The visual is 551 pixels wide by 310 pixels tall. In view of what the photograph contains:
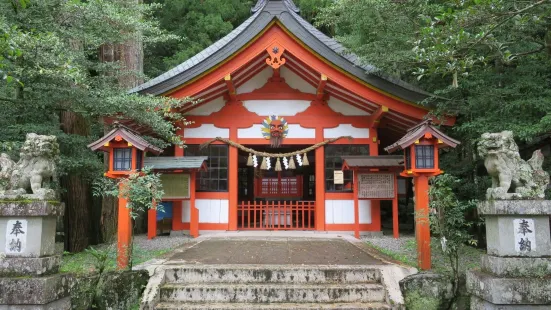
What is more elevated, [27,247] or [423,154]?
[423,154]

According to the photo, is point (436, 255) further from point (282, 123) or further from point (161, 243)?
point (161, 243)

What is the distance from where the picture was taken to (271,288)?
530 centimetres

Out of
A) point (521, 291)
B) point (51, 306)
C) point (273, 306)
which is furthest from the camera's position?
point (273, 306)

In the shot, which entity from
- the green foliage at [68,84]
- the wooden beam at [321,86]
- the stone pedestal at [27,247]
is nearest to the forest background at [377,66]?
the green foliage at [68,84]

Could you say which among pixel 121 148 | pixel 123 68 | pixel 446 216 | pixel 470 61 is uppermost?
pixel 123 68

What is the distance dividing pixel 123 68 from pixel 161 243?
4602mm

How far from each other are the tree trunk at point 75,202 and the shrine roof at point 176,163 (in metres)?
2.02

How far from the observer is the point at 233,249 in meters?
7.45

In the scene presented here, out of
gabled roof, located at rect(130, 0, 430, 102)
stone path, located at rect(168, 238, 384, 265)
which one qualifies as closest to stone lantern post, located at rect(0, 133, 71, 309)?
stone path, located at rect(168, 238, 384, 265)

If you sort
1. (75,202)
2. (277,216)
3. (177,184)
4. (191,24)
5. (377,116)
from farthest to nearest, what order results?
(191,24)
(277,216)
(75,202)
(377,116)
(177,184)

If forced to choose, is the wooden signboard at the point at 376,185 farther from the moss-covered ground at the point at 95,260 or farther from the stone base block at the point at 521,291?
the stone base block at the point at 521,291

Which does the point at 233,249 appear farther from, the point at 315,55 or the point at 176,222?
the point at 315,55

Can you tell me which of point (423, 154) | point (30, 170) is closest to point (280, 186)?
point (423, 154)

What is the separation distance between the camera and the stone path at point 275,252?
6.30m
